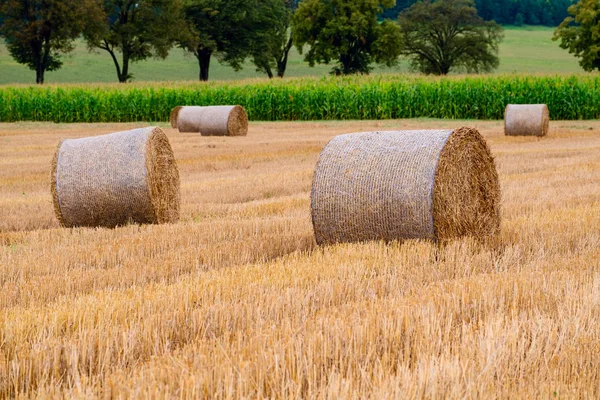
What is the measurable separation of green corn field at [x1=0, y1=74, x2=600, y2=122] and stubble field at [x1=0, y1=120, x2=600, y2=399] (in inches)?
1012

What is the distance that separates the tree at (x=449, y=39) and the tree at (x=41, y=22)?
31.6 meters

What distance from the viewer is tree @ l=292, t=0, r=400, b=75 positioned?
6669 centimetres

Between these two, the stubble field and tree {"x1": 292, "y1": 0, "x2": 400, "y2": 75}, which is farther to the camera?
tree {"x1": 292, "y1": 0, "x2": 400, "y2": 75}

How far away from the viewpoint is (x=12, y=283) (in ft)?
19.7

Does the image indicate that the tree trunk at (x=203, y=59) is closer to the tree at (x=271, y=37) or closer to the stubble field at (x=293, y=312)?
the tree at (x=271, y=37)

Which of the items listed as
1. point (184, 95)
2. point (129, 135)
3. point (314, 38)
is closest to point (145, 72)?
point (314, 38)

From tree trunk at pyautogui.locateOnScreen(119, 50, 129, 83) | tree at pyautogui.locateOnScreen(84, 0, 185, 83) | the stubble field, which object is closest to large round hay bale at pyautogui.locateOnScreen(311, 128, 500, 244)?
the stubble field

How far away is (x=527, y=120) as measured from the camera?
75.3 ft

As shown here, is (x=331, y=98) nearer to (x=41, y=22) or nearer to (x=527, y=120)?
(x=527, y=120)

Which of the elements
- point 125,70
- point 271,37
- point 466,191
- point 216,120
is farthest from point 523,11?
point 466,191

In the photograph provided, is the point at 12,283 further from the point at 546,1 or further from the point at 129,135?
the point at 546,1

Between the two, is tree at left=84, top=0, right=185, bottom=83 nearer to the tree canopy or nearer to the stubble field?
the stubble field

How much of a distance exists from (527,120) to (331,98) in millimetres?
13591

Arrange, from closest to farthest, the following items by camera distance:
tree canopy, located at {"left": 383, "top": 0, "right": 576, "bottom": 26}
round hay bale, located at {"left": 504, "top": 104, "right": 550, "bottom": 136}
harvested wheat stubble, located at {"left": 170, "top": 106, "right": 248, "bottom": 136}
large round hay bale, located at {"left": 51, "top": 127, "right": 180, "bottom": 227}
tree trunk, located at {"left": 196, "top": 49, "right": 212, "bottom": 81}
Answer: large round hay bale, located at {"left": 51, "top": 127, "right": 180, "bottom": 227}
round hay bale, located at {"left": 504, "top": 104, "right": 550, "bottom": 136}
harvested wheat stubble, located at {"left": 170, "top": 106, "right": 248, "bottom": 136}
tree trunk, located at {"left": 196, "top": 49, "right": 212, "bottom": 81}
tree canopy, located at {"left": 383, "top": 0, "right": 576, "bottom": 26}
